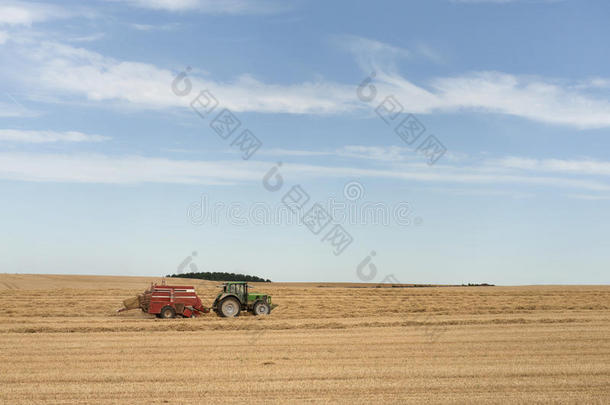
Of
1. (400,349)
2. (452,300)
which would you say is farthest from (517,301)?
(400,349)

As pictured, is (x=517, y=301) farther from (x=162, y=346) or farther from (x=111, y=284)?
(x=111, y=284)

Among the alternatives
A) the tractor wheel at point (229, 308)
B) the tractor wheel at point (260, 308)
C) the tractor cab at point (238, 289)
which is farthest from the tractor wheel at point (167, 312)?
the tractor wheel at point (260, 308)

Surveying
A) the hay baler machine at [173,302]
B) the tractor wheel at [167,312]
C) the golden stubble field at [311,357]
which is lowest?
the golden stubble field at [311,357]

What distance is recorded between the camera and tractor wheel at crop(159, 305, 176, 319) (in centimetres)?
2521

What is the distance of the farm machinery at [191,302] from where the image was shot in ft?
83.4

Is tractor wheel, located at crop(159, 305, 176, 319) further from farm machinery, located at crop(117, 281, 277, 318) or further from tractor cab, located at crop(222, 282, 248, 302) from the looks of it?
tractor cab, located at crop(222, 282, 248, 302)

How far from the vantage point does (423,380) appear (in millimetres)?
12852

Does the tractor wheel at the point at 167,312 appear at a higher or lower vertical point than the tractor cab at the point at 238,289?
lower

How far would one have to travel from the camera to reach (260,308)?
85.4 feet

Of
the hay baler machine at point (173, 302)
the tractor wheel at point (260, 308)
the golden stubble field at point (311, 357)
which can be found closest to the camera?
the golden stubble field at point (311, 357)

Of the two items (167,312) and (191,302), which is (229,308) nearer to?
(191,302)

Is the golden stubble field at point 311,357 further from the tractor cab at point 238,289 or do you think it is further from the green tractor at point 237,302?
the tractor cab at point 238,289

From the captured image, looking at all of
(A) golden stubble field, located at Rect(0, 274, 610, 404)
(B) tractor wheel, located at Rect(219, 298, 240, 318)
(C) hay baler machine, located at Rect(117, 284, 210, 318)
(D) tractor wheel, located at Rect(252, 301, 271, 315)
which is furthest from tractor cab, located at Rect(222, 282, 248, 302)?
(A) golden stubble field, located at Rect(0, 274, 610, 404)

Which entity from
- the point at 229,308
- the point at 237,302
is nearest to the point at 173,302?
the point at 229,308
